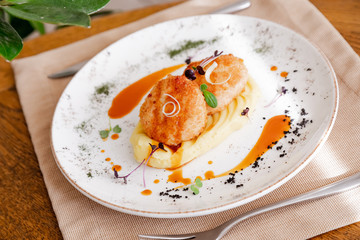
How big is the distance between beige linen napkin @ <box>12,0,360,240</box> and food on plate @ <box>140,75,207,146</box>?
52cm

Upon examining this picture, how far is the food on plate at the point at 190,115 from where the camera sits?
7.93 ft

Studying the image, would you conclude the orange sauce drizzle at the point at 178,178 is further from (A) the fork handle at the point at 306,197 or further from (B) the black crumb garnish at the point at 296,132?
(B) the black crumb garnish at the point at 296,132

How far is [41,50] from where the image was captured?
353cm

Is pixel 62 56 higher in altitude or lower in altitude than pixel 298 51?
lower

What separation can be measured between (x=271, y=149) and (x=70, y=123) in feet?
4.34

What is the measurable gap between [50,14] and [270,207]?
1.34m

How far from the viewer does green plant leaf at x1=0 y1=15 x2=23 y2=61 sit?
5.53ft

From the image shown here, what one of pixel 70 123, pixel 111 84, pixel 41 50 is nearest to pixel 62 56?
pixel 41 50

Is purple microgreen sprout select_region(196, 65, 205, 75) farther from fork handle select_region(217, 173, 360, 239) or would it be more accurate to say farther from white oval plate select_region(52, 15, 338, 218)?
fork handle select_region(217, 173, 360, 239)

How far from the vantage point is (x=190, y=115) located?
2414 millimetres

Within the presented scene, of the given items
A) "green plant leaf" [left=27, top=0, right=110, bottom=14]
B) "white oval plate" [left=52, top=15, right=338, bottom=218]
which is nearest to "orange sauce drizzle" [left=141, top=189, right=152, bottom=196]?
"white oval plate" [left=52, top=15, right=338, bottom=218]

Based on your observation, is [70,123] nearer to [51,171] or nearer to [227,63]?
[51,171]

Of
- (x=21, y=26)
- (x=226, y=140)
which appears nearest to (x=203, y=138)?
(x=226, y=140)

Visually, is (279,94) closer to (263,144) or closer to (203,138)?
(263,144)
